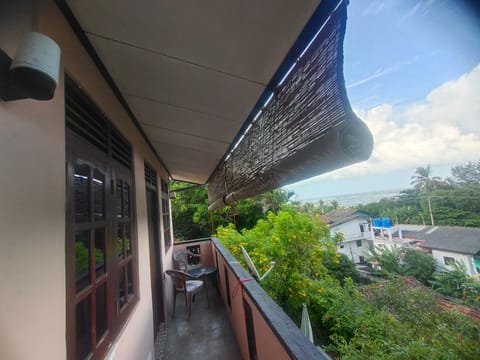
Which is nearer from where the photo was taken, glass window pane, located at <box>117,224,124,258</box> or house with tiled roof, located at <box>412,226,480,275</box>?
glass window pane, located at <box>117,224,124,258</box>

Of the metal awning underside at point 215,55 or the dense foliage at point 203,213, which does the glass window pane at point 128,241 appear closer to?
the metal awning underside at point 215,55

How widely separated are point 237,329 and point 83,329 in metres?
2.20

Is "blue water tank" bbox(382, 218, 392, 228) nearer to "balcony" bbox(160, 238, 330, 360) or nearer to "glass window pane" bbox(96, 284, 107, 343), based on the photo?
"balcony" bbox(160, 238, 330, 360)

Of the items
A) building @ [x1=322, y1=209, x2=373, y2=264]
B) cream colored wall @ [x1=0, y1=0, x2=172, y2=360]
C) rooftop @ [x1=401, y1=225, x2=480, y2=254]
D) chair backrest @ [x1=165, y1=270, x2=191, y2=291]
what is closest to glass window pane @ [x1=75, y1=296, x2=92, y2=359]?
cream colored wall @ [x1=0, y1=0, x2=172, y2=360]

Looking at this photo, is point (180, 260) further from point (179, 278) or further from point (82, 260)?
point (82, 260)

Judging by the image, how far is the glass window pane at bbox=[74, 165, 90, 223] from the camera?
1104 millimetres

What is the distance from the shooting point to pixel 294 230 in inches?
214

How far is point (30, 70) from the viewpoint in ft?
1.86

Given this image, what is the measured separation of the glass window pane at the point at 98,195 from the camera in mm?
1310

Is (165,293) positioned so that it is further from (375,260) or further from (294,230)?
(375,260)

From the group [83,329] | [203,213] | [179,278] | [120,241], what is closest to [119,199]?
[120,241]

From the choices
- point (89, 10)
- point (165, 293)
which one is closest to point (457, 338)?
point (165, 293)

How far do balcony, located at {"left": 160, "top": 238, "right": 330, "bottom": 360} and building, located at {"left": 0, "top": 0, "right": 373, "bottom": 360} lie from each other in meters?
0.02

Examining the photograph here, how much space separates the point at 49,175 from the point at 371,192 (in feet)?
13.4
